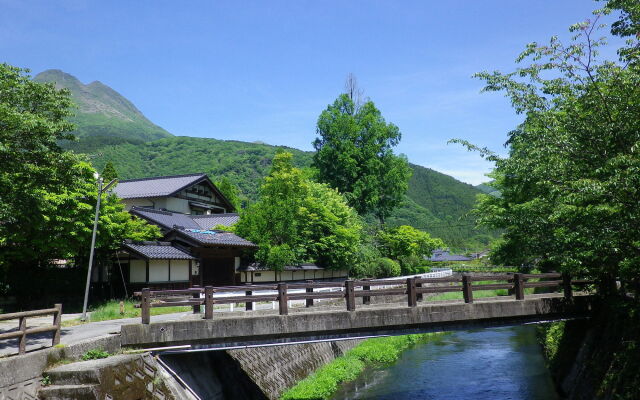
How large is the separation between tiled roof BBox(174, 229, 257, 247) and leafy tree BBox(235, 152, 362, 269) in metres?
1.07

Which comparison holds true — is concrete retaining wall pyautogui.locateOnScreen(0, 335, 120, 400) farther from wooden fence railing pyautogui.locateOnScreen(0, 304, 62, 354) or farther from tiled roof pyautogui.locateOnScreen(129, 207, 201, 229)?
tiled roof pyautogui.locateOnScreen(129, 207, 201, 229)

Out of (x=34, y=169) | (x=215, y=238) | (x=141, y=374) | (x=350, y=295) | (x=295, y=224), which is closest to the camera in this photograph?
(x=141, y=374)

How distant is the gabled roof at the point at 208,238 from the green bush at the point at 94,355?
16900 millimetres

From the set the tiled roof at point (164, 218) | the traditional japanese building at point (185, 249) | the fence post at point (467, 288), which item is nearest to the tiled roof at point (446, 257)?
the traditional japanese building at point (185, 249)

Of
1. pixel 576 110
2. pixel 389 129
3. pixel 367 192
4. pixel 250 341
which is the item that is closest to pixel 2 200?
pixel 250 341

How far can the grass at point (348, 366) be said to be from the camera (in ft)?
55.3

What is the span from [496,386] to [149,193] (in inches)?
1185

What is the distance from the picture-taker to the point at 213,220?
37562 millimetres

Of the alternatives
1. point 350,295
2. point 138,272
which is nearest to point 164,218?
point 138,272

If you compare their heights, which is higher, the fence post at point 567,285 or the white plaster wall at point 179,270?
the white plaster wall at point 179,270

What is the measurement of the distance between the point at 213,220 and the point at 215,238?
804 cm

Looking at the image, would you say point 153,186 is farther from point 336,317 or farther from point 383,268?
point 336,317

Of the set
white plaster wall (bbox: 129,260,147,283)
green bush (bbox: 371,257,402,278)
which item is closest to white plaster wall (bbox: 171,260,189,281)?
white plaster wall (bbox: 129,260,147,283)

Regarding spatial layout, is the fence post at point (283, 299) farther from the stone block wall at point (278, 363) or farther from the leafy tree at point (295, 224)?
the leafy tree at point (295, 224)
